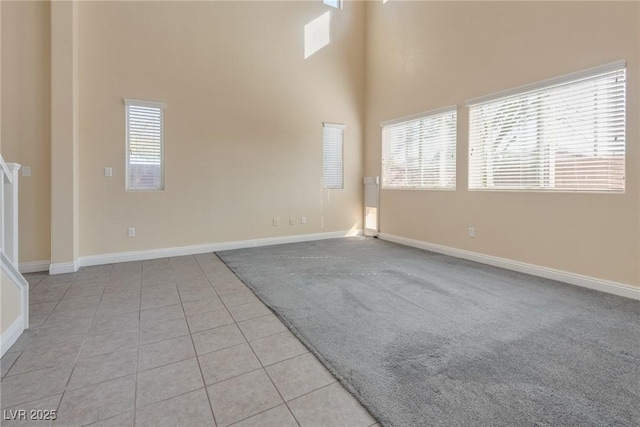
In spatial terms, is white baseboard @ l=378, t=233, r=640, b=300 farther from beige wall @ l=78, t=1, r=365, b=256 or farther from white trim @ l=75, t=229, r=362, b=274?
beige wall @ l=78, t=1, r=365, b=256

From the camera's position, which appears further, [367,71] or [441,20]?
[367,71]

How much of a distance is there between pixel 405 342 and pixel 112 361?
74.4 inches

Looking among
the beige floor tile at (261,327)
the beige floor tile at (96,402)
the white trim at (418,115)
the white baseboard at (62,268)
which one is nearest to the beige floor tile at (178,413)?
the beige floor tile at (96,402)

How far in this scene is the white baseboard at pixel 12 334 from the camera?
1.87 meters

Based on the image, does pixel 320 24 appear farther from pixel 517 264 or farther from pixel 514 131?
pixel 517 264

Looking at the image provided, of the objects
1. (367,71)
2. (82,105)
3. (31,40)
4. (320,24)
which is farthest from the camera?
(367,71)

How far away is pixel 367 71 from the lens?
607 centimetres

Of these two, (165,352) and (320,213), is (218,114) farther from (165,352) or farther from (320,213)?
(165,352)

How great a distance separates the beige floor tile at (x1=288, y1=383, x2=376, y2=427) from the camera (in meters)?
1.36

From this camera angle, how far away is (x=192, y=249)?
15.1 feet

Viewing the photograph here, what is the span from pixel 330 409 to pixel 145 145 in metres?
4.28

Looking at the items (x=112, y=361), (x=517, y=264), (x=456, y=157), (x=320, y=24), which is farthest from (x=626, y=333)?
(x=320, y=24)

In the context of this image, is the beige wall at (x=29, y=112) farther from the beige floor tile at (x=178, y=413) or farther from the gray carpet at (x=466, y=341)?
the beige floor tile at (x=178, y=413)

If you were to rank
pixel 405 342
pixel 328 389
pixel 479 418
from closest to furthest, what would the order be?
1. pixel 479 418
2. pixel 328 389
3. pixel 405 342
